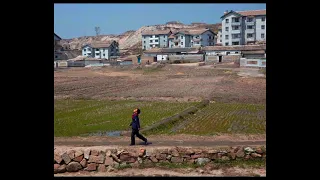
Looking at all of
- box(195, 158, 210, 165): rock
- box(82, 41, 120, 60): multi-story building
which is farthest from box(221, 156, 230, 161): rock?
box(82, 41, 120, 60): multi-story building

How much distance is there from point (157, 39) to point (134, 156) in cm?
8748

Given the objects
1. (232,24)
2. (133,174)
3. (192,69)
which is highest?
(232,24)

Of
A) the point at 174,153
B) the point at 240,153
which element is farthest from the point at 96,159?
the point at 240,153

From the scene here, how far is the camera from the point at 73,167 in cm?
1180

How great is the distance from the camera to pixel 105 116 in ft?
69.4

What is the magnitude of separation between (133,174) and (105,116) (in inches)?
406

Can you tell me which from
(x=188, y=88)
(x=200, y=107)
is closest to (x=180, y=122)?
(x=200, y=107)

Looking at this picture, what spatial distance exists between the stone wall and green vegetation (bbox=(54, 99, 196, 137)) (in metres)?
3.94

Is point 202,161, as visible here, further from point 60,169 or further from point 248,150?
point 60,169

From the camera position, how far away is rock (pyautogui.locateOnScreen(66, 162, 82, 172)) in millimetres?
11795

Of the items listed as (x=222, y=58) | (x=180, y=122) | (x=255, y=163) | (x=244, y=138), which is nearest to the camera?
(x=255, y=163)

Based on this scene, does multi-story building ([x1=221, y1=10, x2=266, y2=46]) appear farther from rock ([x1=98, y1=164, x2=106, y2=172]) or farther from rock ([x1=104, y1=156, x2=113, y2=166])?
rock ([x1=98, y1=164, x2=106, y2=172])

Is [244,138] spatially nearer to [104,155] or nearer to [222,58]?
[104,155]

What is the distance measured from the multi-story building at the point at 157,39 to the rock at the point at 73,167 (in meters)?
85.5
